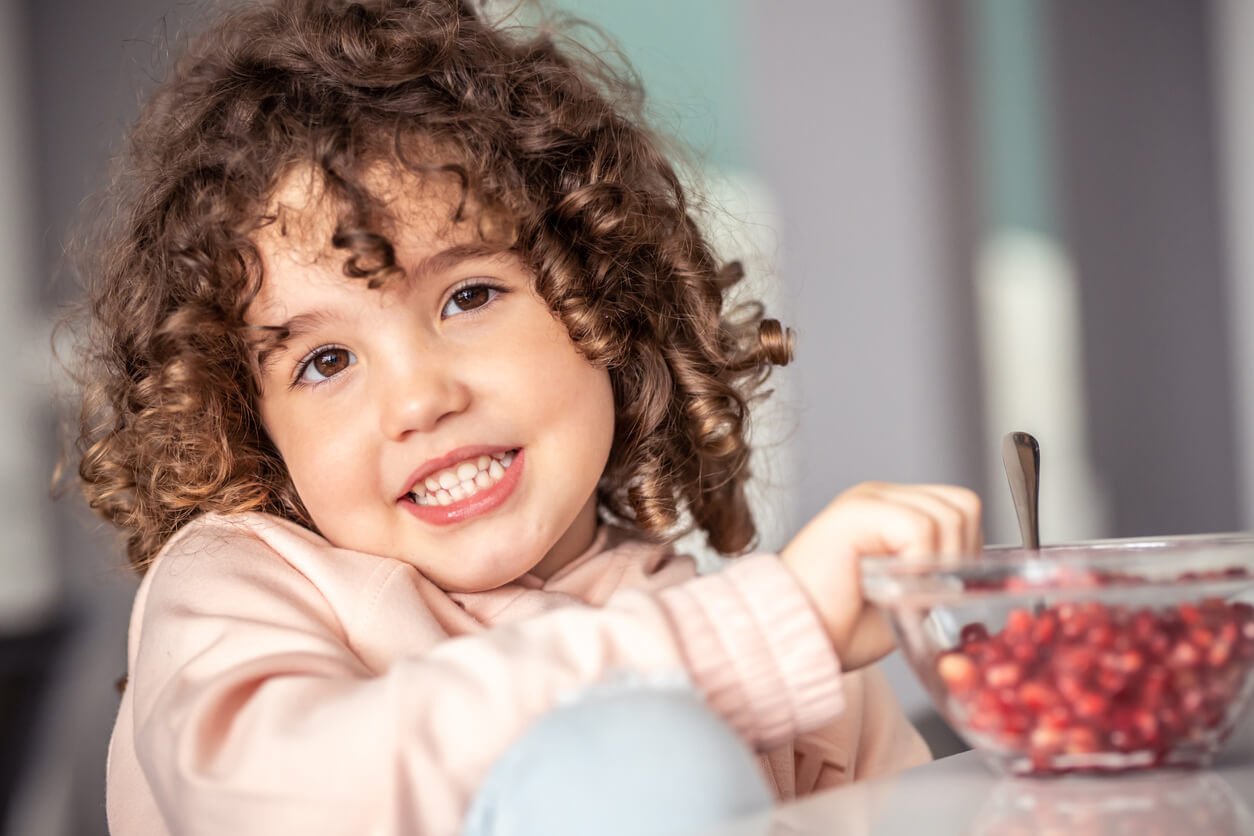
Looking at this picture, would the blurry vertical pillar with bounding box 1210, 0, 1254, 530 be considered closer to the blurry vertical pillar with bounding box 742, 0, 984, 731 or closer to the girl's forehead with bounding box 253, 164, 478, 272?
the blurry vertical pillar with bounding box 742, 0, 984, 731

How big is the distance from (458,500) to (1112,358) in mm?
3009

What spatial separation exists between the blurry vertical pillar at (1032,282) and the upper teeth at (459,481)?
2.55 m

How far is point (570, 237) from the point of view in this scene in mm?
1043

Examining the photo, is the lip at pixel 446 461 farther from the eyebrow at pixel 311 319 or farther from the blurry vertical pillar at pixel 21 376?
the blurry vertical pillar at pixel 21 376

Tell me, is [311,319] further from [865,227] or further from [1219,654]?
[865,227]

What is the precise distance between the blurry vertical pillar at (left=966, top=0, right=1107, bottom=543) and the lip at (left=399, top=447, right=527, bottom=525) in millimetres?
2551

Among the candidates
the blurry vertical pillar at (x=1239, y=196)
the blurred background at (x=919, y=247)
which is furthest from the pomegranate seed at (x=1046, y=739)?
the blurry vertical pillar at (x=1239, y=196)

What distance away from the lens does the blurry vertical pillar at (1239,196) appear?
144 inches

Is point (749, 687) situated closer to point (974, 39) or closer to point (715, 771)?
point (715, 771)

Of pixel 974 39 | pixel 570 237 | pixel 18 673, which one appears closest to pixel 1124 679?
pixel 570 237

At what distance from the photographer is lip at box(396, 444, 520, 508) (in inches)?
35.7

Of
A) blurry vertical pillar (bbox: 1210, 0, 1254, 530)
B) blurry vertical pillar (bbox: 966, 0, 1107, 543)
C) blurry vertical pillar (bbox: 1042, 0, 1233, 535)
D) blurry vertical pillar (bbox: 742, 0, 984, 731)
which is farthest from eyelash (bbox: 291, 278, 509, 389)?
blurry vertical pillar (bbox: 1210, 0, 1254, 530)

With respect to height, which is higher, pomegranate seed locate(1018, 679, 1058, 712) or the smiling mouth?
the smiling mouth

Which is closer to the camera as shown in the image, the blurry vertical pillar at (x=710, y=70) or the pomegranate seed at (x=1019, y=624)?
the pomegranate seed at (x=1019, y=624)
